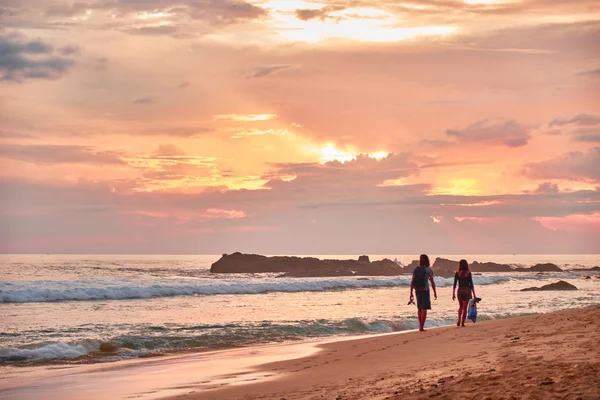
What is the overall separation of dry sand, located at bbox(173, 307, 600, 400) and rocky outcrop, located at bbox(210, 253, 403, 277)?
226 feet

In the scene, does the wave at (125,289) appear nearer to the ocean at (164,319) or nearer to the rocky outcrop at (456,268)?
the ocean at (164,319)

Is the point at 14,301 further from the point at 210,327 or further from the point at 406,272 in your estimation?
the point at 406,272

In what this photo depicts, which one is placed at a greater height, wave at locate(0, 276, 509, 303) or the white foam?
wave at locate(0, 276, 509, 303)

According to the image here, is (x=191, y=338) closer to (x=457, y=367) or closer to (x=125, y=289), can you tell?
(x=457, y=367)

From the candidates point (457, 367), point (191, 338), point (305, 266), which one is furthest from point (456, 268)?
point (457, 367)

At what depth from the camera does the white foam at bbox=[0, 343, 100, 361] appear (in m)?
18.1

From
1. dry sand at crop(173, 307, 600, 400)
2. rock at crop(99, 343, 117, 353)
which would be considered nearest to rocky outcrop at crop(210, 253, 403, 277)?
rock at crop(99, 343, 117, 353)

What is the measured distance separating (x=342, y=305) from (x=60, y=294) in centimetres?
1689

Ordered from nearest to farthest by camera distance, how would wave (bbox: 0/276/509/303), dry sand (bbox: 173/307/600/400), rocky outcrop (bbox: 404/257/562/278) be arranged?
dry sand (bbox: 173/307/600/400)
wave (bbox: 0/276/509/303)
rocky outcrop (bbox: 404/257/562/278)

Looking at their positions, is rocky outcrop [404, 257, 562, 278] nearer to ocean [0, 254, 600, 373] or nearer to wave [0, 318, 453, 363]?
ocean [0, 254, 600, 373]

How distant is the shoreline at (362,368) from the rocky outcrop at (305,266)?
67.8 m

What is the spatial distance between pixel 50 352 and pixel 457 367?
12099 mm

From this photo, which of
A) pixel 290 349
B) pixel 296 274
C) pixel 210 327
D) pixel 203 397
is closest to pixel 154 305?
pixel 210 327

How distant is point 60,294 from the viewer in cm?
4022
